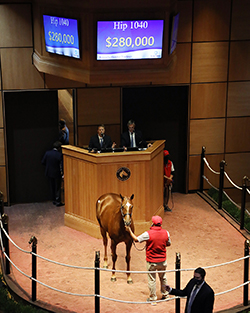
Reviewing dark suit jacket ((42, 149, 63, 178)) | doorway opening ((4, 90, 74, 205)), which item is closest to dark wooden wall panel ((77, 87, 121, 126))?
doorway opening ((4, 90, 74, 205))

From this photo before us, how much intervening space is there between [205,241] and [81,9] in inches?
189

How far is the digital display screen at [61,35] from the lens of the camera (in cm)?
927

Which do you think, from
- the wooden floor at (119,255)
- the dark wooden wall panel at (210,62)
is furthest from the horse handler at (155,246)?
the dark wooden wall panel at (210,62)

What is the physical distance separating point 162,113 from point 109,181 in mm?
2991

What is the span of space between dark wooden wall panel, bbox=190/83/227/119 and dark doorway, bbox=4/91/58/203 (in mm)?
3160

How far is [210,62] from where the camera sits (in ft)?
38.9

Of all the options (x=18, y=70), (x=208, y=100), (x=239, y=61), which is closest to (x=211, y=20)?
Answer: (x=239, y=61)

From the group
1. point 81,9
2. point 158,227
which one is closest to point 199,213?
point 158,227

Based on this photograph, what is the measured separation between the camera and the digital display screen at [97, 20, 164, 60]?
29.6 ft

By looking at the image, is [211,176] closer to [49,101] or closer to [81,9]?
[49,101]

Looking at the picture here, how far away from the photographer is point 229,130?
1229 cm

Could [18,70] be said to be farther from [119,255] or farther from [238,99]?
[238,99]

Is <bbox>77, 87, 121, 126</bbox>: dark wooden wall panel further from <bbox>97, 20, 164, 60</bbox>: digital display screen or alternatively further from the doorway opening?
<bbox>97, 20, 164, 60</bbox>: digital display screen

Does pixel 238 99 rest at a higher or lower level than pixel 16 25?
lower
